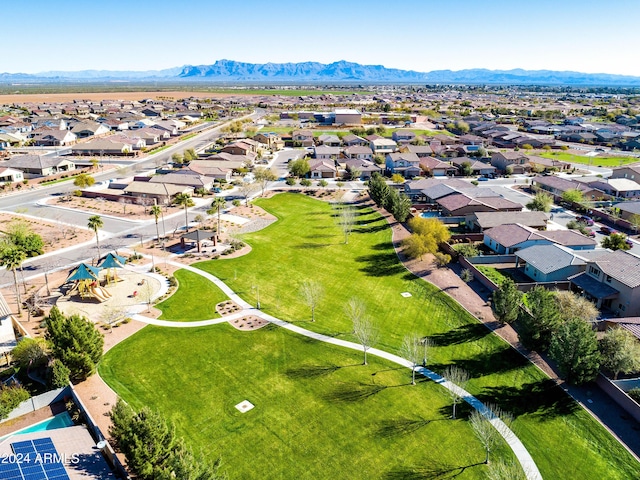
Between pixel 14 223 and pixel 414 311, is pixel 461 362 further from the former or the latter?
pixel 14 223

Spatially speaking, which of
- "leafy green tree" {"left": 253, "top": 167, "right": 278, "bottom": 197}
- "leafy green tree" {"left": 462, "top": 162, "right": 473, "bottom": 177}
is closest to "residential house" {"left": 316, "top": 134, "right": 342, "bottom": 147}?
"leafy green tree" {"left": 462, "top": 162, "right": 473, "bottom": 177}

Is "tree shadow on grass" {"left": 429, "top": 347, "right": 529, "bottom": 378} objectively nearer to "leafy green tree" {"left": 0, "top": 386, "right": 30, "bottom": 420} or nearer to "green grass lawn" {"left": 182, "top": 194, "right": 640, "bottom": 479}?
"green grass lawn" {"left": 182, "top": 194, "right": 640, "bottom": 479}

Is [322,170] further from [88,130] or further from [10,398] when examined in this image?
[88,130]

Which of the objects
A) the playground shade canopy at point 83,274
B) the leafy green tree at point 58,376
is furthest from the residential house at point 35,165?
the leafy green tree at point 58,376

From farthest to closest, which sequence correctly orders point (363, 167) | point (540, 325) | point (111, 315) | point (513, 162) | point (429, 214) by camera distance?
point (513, 162), point (363, 167), point (429, 214), point (111, 315), point (540, 325)

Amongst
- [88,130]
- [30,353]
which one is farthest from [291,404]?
[88,130]

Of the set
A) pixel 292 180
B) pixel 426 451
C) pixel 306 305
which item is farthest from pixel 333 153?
pixel 426 451
